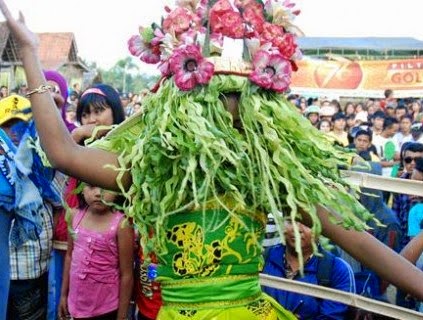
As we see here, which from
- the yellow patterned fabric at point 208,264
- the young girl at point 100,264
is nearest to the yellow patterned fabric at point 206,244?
the yellow patterned fabric at point 208,264

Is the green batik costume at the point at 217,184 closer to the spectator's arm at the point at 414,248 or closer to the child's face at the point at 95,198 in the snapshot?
the spectator's arm at the point at 414,248

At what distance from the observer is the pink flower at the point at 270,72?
234 cm

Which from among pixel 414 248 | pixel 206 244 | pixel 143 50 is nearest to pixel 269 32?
pixel 143 50

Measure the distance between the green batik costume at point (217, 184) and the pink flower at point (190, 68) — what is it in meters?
0.04

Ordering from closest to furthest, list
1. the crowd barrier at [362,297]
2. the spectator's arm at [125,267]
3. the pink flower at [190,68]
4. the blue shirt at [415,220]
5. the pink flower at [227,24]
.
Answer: the pink flower at [190,68] < the pink flower at [227,24] < the crowd barrier at [362,297] < the spectator's arm at [125,267] < the blue shirt at [415,220]

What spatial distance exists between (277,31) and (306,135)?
40 centimetres

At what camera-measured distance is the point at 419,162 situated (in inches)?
217

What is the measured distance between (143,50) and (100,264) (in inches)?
68.6

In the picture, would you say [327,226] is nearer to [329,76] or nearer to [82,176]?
[82,176]

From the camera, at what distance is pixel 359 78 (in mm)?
20625

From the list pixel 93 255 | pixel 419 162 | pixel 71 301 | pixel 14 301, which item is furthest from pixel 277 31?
pixel 419 162

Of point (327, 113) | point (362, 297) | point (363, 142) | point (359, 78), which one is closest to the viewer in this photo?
point (362, 297)

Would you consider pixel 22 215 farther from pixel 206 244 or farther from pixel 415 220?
pixel 415 220

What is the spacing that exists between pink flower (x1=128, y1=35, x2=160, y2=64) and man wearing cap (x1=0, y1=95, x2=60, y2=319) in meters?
1.25
